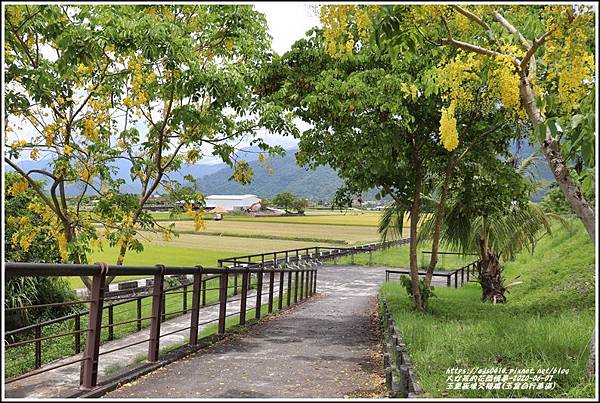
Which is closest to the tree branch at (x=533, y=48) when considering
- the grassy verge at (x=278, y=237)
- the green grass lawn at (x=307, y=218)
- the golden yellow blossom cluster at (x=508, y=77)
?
the golden yellow blossom cluster at (x=508, y=77)

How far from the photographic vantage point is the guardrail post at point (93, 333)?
406cm

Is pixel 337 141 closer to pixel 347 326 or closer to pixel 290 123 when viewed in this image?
pixel 290 123

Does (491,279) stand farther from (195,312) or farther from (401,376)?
(401,376)

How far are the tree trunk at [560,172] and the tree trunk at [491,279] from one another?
9446mm

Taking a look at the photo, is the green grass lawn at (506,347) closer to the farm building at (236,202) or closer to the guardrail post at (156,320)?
the guardrail post at (156,320)

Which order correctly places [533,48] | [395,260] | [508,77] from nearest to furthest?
1. [533,48]
2. [508,77]
3. [395,260]

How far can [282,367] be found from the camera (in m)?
5.19

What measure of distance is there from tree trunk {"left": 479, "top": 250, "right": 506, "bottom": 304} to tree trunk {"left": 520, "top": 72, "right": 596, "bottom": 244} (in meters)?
9.45

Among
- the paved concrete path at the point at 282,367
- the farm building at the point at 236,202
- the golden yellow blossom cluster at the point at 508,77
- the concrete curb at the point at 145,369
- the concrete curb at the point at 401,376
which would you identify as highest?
the farm building at the point at 236,202

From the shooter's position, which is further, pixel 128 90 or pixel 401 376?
pixel 128 90

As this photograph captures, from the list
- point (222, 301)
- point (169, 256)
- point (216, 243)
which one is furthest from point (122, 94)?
point (216, 243)

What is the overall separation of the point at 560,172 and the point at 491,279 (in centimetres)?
974

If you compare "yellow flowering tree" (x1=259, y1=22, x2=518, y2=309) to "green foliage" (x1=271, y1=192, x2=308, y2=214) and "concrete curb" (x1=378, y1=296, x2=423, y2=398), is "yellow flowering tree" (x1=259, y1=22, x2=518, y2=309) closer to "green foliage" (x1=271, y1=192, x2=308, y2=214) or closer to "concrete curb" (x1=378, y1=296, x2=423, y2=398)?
"concrete curb" (x1=378, y1=296, x2=423, y2=398)

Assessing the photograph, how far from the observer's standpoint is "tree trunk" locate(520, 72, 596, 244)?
3.85m
